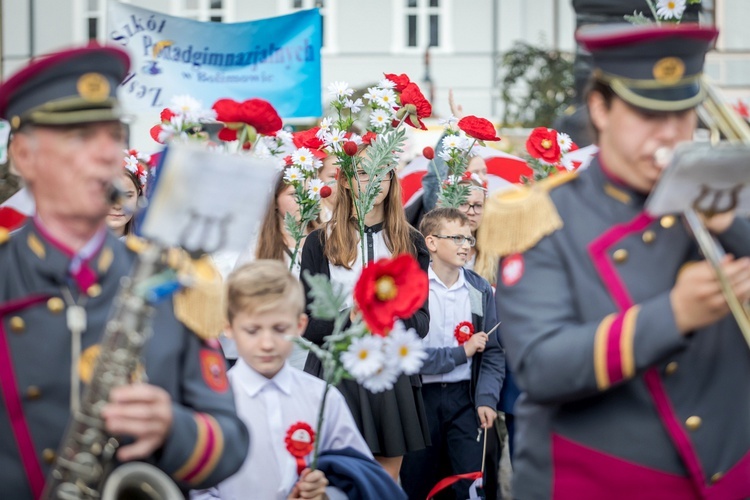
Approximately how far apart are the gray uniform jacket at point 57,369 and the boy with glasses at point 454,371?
3.83 metres

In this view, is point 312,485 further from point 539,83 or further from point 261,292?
point 539,83

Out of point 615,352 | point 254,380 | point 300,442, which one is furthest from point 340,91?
point 615,352

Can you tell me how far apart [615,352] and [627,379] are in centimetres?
10

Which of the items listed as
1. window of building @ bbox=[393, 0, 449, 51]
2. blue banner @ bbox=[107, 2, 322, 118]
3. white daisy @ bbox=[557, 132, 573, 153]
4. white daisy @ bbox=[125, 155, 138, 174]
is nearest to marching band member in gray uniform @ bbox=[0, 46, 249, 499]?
white daisy @ bbox=[125, 155, 138, 174]

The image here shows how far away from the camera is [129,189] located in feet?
23.8

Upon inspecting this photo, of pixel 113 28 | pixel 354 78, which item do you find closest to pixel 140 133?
pixel 354 78

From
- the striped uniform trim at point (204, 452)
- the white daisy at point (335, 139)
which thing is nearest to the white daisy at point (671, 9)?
the white daisy at point (335, 139)

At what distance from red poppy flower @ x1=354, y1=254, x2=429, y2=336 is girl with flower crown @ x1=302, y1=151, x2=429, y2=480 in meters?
2.43

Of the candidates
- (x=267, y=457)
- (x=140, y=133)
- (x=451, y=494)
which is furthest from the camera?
(x=140, y=133)

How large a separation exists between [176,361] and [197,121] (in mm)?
2257

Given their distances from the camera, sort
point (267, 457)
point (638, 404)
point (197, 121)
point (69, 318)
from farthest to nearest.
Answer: point (197, 121)
point (267, 457)
point (638, 404)
point (69, 318)

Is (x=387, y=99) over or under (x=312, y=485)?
over

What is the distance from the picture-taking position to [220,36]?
356 inches

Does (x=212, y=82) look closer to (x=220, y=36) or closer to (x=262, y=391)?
(x=220, y=36)
